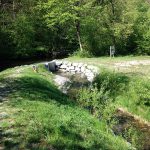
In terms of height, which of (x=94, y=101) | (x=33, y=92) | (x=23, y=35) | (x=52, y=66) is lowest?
(x=52, y=66)

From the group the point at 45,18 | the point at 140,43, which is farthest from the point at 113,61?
the point at 45,18

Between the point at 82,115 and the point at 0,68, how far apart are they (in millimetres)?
28065

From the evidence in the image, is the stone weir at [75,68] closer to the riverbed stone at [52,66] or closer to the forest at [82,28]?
the riverbed stone at [52,66]

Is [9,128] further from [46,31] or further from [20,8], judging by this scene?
[20,8]

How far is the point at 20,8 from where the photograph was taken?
5903 centimetres

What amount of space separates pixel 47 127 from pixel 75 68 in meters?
24.1

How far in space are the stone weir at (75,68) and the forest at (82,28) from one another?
728 centimetres

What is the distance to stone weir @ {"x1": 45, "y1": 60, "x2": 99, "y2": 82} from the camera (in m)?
33.8

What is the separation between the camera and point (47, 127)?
47.5ft

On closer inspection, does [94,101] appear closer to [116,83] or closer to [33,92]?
[33,92]

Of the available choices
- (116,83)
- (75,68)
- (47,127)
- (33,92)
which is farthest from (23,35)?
(47,127)

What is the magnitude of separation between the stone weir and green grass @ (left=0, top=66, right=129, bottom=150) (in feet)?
43.4

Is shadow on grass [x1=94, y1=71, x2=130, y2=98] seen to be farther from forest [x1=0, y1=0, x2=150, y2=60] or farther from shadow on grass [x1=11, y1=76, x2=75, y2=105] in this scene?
forest [x1=0, y1=0, x2=150, y2=60]

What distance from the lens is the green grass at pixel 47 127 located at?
43.9 feet
